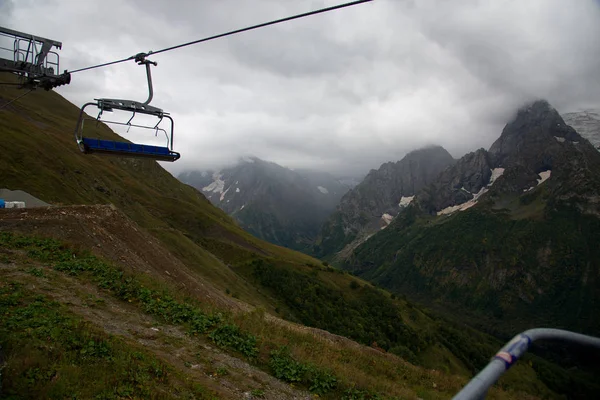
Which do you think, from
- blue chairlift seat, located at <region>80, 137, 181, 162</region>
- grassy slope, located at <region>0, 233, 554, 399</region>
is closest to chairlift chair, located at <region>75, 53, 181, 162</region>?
blue chairlift seat, located at <region>80, 137, 181, 162</region>

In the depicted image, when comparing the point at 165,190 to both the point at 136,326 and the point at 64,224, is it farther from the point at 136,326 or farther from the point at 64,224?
the point at 136,326

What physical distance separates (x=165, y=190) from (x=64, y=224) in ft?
380

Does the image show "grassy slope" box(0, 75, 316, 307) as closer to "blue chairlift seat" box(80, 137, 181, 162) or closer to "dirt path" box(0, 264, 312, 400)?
"blue chairlift seat" box(80, 137, 181, 162)

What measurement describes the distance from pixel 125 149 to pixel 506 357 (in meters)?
17.1

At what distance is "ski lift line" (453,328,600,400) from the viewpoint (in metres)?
3.31

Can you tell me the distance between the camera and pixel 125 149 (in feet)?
55.1

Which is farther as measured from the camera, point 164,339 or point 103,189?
point 103,189

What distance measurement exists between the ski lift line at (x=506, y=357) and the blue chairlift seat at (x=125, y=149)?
1643 cm

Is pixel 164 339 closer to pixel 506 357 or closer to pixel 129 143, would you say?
pixel 129 143

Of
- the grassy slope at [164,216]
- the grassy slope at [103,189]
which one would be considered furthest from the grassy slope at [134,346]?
the grassy slope at [103,189]

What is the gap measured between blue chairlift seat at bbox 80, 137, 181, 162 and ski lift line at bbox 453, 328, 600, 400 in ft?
53.9

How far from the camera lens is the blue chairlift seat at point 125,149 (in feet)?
54.1

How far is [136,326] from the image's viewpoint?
16.0m

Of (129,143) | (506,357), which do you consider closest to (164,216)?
(129,143)
